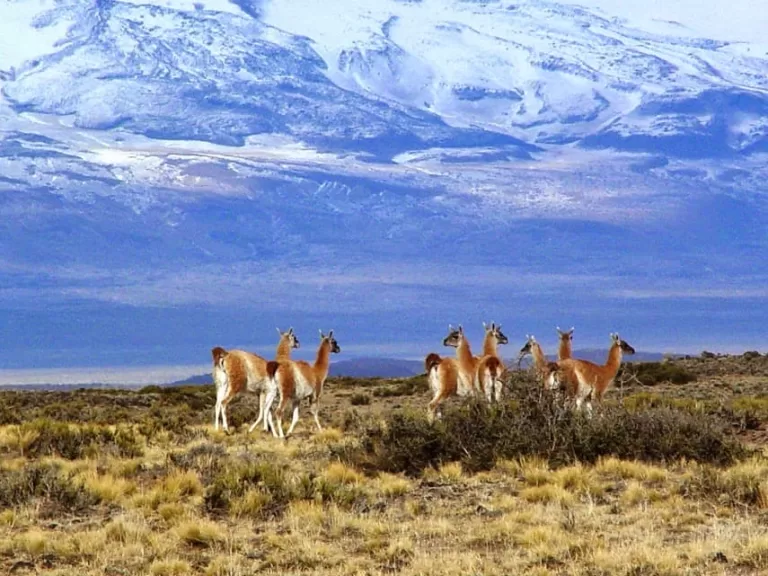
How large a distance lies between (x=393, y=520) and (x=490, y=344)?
946 centimetres

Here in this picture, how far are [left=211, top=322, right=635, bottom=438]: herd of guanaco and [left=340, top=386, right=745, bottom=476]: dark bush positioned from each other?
135cm

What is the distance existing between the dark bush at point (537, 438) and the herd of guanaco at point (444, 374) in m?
1.35

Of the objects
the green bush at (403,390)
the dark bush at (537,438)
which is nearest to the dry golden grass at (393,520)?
the dark bush at (537,438)

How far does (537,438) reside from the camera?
13.3 m

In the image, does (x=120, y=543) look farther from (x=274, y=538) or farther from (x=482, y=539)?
(x=482, y=539)

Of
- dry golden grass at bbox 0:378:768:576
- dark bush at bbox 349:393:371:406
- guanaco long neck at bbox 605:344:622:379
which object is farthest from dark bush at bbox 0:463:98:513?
dark bush at bbox 349:393:371:406

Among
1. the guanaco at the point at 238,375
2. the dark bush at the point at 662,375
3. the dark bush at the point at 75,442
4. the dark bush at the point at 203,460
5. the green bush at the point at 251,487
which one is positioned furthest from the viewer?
the dark bush at the point at 662,375

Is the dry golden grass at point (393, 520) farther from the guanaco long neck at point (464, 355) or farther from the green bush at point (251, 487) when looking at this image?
the guanaco long neck at point (464, 355)

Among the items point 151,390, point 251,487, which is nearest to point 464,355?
point 251,487

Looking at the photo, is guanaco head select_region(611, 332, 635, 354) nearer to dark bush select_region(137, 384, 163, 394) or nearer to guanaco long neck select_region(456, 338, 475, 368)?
guanaco long neck select_region(456, 338, 475, 368)

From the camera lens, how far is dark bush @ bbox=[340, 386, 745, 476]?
13141 mm

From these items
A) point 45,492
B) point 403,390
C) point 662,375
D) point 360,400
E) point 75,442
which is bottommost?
point 45,492

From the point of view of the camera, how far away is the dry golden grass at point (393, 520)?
27.6ft

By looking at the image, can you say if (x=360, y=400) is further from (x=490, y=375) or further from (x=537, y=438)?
(x=537, y=438)
